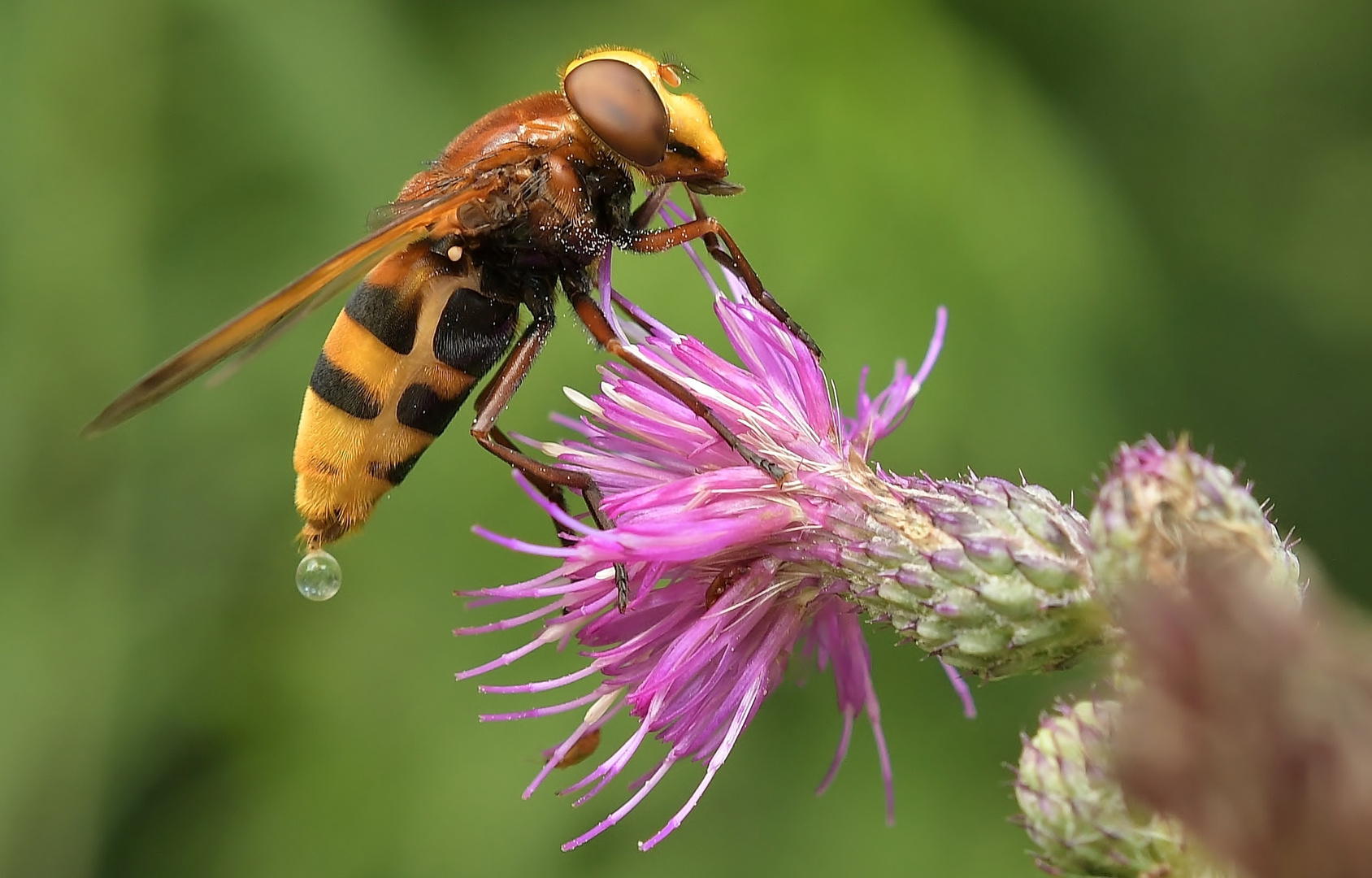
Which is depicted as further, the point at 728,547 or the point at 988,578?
the point at 728,547

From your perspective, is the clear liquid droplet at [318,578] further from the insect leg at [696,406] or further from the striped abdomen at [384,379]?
the insect leg at [696,406]

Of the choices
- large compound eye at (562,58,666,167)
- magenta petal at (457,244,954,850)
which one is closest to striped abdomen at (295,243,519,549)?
magenta petal at (457,244,954,850)

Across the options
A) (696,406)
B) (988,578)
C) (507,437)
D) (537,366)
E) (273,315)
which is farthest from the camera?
(537,366)

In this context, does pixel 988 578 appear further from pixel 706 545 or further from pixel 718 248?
pixel 718 248

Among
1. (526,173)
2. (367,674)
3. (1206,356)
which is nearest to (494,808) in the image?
(367,674)

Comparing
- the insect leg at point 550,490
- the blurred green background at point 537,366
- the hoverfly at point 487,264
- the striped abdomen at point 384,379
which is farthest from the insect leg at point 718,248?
the blurred green background at point 537,366

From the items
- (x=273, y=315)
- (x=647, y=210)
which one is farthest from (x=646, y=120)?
(x=273, y=315)

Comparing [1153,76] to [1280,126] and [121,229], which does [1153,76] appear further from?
[121,229]
